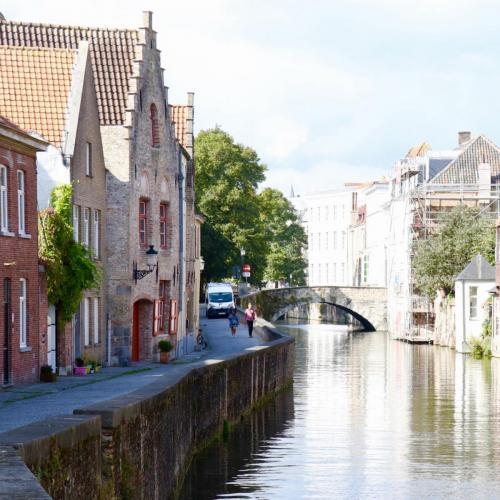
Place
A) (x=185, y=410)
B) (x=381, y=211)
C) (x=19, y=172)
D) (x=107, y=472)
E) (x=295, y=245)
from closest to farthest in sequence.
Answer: (x=107, y=472), (x=185, y=410), (x=19, y=172), (x=381, y=211), (x=295, y=245)

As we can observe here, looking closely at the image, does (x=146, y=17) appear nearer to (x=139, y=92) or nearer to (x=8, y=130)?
(x=139, y=92)

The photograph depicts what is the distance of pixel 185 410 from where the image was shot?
23.1 metres

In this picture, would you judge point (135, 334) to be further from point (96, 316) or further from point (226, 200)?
Answer: point (226, 200)

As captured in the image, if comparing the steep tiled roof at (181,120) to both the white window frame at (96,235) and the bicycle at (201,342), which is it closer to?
the bicycle at (201,342)

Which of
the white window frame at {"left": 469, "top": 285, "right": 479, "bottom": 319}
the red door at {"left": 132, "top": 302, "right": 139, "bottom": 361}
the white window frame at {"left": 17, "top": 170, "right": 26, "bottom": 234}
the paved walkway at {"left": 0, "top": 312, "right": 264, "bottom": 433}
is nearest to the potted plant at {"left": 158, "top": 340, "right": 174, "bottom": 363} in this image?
the paved walkway at {"left": 0, "top": 312, "right": 264, "bottom": 433}

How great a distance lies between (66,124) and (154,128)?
8.72 metres

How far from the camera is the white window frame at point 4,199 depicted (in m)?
28.5

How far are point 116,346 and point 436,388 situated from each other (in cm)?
1190

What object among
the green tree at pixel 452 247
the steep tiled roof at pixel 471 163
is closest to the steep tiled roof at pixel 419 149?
Result: the steep tiled roof at pixel 471 163

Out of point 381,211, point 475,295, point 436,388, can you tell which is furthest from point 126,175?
point 381,211

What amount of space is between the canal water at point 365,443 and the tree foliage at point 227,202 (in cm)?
3287

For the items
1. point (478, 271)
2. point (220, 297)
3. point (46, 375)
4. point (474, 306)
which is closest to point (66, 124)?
point (46, 375)

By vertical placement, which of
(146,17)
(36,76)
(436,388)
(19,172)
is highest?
(146,17)

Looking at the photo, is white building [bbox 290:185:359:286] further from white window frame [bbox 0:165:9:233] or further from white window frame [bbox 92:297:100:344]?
white window frame [bbox 0:165:9:233]
